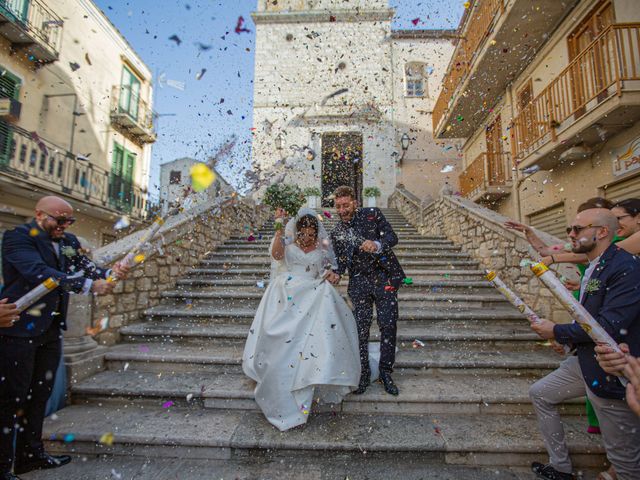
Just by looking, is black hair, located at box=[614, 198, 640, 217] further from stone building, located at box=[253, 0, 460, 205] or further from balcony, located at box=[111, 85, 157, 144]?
balcony, located at box=[111, 85, 157, 144]

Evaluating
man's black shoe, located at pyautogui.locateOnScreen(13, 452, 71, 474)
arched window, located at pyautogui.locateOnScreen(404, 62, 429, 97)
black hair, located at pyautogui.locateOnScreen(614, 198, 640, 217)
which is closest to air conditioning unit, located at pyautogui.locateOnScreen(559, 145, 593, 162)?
black hair, located at pyautogui.locateOnScreen(614, 198, 640, 217)

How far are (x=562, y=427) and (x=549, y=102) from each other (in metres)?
7.74

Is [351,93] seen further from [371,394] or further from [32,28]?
[371,394]

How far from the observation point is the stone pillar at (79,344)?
336 cm

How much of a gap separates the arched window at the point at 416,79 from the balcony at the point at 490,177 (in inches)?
236

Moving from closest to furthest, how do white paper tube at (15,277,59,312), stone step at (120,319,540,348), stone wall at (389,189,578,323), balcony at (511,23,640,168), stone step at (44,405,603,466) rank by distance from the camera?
white paper tube at (15,277,59,312) < stone step at (44,405,603,466) < stone step at (120,319,540,348) < stone wall at (389,189,578,323) < balcony at (511,23,640,168)

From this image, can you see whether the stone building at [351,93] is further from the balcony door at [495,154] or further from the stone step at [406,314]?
the stone step at [406,314]

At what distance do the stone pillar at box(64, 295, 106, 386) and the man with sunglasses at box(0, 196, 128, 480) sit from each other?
75 cm

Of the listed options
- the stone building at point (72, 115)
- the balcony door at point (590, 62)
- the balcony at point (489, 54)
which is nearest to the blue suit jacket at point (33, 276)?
the stone building at point (72, 115)

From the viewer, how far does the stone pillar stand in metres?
3.36

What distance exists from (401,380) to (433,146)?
14.9m

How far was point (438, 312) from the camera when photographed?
4.93 meters


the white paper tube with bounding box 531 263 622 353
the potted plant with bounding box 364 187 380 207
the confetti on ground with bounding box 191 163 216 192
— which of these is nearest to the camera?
the white paper tube with bounding box 531 263 622 353

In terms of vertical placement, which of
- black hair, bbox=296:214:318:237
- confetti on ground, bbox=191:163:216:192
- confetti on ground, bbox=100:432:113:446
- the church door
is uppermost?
the church door
